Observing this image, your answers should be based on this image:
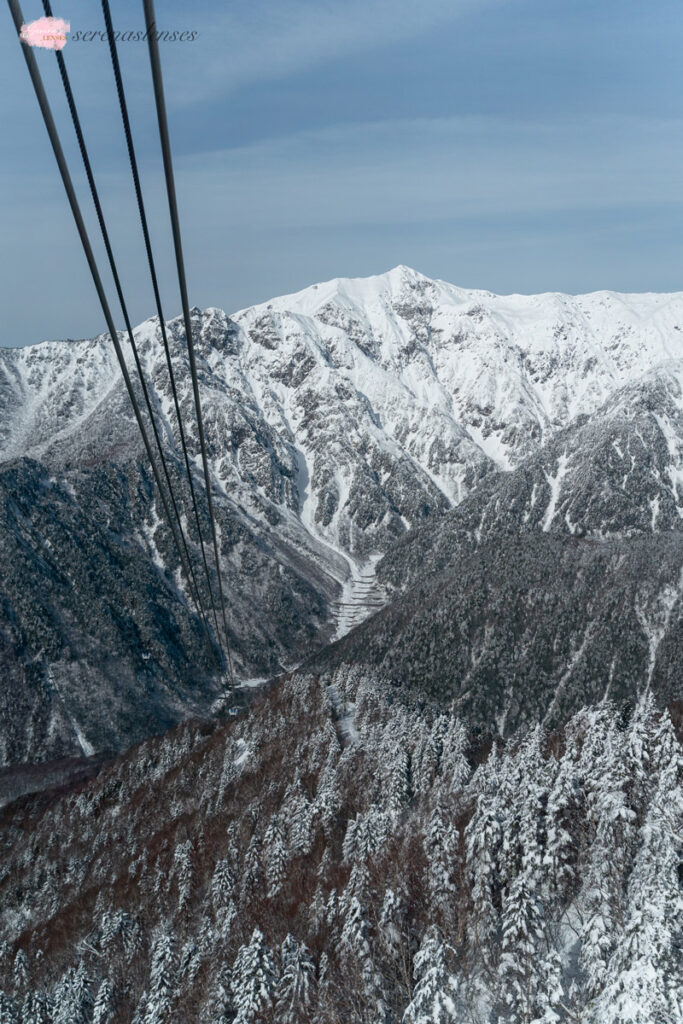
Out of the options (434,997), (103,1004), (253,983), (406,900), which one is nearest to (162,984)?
(103,1004)

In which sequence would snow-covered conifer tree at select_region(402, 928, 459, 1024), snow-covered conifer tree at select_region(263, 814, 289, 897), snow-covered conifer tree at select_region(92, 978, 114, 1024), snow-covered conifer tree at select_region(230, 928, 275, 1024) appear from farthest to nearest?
snow-covered conifer tree at select_region(263, 814, 289, 897)
snow-covered conifer tree at select_region(92, 978, 114, 1024)
snow-covered conifer tree at select_region(230, 928, 275, 1024)
snow-covered conifer tree at select_region(402, 928, 459, 1024)

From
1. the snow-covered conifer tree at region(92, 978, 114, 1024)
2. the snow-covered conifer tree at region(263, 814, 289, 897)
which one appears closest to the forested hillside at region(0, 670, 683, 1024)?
the snow-covered conifer tree at region(92, 978, 114, 1024)

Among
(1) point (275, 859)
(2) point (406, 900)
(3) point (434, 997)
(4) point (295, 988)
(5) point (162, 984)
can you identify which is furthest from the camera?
(1) point (275, 859)

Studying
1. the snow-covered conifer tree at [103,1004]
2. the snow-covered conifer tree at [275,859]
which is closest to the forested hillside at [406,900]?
the snow-covered conifer tree at [103,1004]

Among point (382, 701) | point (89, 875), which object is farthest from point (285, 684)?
point (89, 875)

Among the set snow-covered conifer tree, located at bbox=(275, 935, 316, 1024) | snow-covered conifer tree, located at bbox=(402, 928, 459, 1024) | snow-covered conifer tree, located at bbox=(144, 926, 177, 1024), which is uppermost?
snow-covered conifer tree, located at bbox=(402, 928, 459, 1024)

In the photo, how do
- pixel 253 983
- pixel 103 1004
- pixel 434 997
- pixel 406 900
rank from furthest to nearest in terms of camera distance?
pixel 103 1004, pixel 406 900, pixel 253 983, pixel 434 997

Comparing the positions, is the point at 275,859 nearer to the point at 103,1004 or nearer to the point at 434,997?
the point at 103,1004

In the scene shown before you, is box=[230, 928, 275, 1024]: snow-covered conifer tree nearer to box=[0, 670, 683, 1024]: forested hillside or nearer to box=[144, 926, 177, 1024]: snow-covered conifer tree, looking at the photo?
box=[0, 670, 683, 1024]: forested hillside

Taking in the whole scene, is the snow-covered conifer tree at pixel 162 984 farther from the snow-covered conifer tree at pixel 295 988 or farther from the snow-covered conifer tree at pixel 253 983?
the snow-covered conifer tree at pixel 295 988

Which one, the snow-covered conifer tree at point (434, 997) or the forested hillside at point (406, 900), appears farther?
the forested hillside at point (406, 900)

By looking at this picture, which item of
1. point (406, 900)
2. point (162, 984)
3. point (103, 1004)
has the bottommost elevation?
point (103, 1004)
